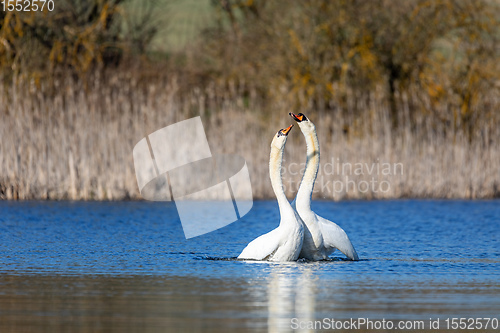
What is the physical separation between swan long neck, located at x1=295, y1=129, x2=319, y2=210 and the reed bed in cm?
604

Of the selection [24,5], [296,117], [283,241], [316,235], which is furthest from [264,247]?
[24,5]

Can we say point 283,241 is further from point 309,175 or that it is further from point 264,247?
point 309,175

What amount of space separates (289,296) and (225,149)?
8.69m

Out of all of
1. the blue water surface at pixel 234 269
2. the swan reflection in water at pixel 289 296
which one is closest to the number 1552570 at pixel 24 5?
the blue water surface at pixel 234 269

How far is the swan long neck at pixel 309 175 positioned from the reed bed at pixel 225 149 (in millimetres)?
6037

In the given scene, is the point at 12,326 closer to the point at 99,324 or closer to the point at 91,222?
the point at 99,324

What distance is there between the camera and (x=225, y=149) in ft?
46.9

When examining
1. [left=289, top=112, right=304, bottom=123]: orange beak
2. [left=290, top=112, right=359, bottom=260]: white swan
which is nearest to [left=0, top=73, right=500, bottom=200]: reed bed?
[left=289, top=112, right=304, bottom=123]: orange beak

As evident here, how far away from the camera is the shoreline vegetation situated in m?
13.6

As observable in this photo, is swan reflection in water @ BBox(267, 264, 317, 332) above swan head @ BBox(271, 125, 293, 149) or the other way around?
the other way around

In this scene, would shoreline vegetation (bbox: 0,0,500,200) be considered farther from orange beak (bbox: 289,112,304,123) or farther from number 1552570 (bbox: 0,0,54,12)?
orange beak (bbox: 289,112,304,123)

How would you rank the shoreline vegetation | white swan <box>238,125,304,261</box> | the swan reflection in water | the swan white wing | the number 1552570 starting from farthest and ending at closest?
the number 1552570 → the shoreline vegetation → the swan white wing → white swan <box>238,125,304,261</box> → the swan reflection in water

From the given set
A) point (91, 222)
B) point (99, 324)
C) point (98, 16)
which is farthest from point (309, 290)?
point (98, 16)

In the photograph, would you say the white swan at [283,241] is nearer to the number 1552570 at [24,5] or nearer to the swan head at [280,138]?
the swan head at [280,138]
